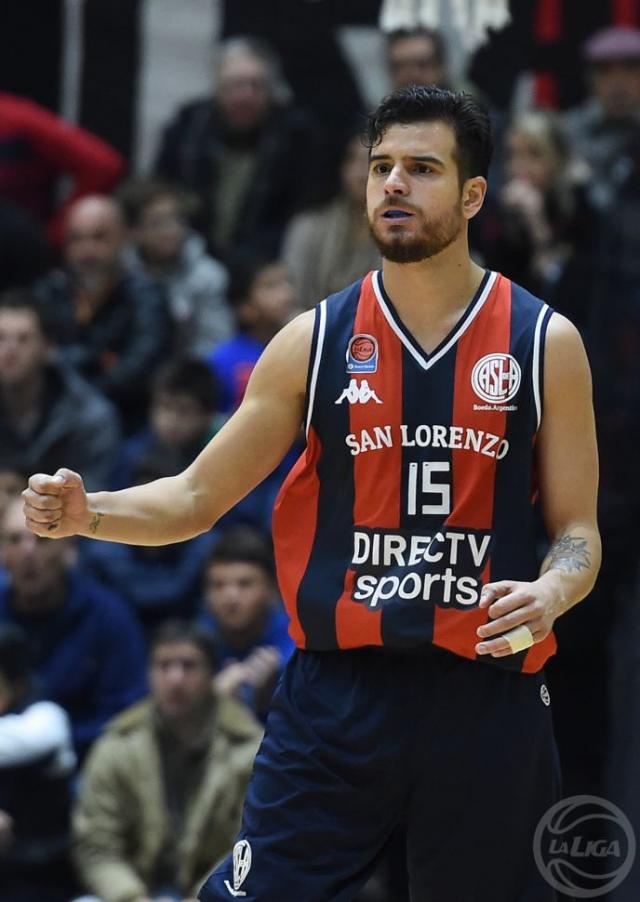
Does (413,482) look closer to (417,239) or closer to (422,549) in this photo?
A: (422,549)

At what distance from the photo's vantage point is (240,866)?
4.40 m

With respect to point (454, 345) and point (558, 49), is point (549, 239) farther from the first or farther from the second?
point (454, 345)

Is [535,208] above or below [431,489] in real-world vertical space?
above

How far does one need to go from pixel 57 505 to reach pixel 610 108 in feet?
18.8

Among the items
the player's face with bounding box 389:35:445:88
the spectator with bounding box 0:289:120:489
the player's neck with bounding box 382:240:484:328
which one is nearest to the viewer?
the player's neck with bounding box 382:240:484:328

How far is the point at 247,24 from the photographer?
395 inches

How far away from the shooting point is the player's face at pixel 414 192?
4.34 meters

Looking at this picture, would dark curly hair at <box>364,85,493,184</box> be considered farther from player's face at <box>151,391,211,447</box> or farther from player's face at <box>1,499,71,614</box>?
player's face at <box>151,391,211,447</box>

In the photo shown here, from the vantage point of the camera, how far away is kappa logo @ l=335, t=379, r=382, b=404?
4434mm

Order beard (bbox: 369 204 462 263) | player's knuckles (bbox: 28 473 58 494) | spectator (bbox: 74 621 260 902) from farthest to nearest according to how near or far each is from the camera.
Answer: spectator (bbox: 74 621 260 902), beard (bbox: 369 204 462 263), player's knuckles (bbox: 28 473 58 494)

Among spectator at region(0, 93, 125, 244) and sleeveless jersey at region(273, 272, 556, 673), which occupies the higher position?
spectator at region(0, 93, 125, 244)

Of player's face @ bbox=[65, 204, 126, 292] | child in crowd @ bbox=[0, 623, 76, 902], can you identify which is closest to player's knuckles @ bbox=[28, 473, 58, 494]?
child in crowd @ bbox=[0, 623, 76, 902]

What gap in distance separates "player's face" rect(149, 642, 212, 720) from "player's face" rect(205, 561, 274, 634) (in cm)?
54

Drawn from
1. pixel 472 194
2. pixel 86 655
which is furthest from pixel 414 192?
pixel 86 655
